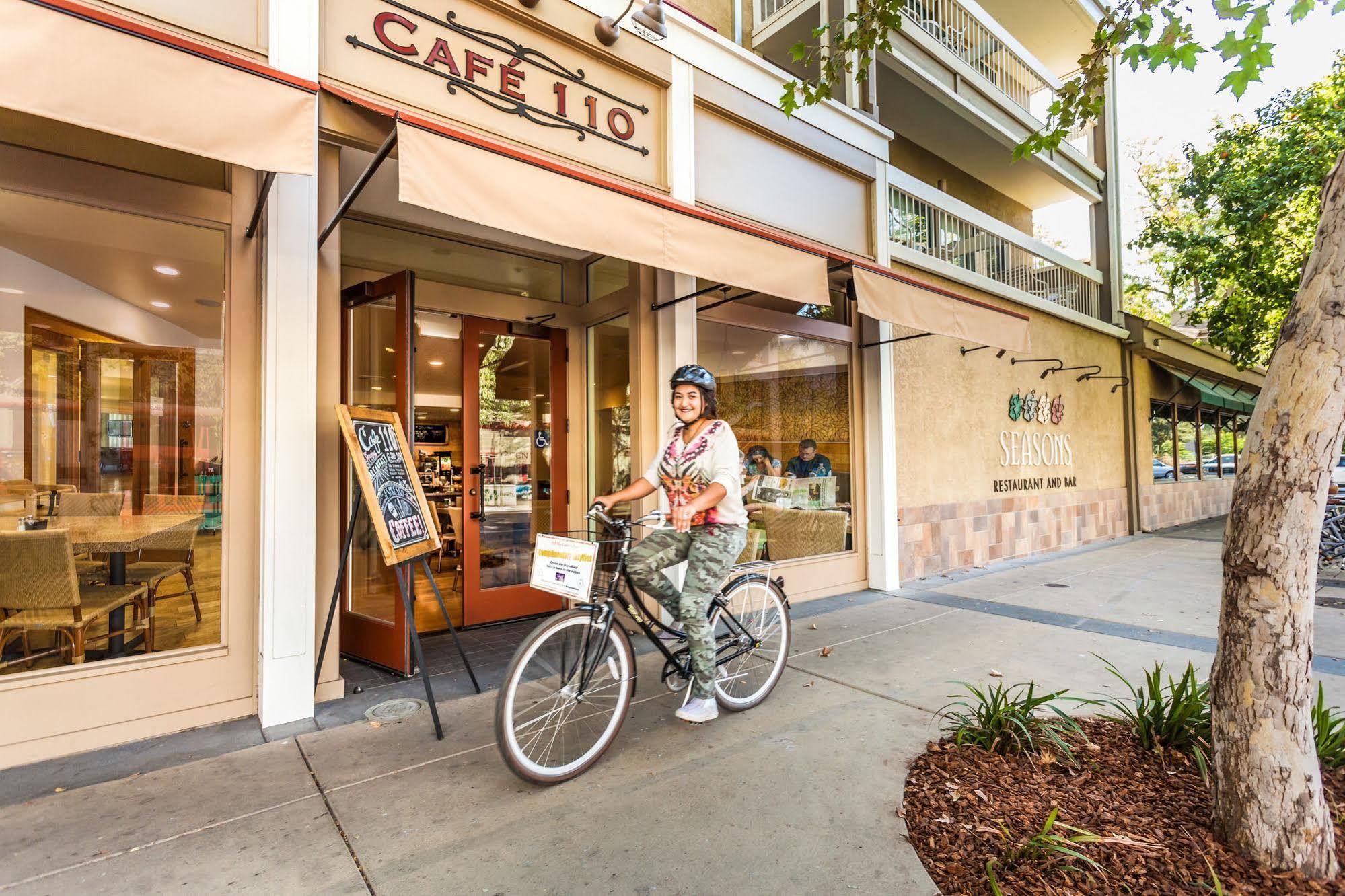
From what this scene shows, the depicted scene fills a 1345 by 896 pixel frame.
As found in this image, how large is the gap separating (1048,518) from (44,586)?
425 inches

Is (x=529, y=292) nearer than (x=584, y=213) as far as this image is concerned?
No

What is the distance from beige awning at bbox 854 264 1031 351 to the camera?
4.95 metres

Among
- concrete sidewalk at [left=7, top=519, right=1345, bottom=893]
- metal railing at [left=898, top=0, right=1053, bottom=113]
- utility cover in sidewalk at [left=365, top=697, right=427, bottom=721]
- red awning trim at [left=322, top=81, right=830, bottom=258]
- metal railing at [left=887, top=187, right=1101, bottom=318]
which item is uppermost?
metal railing at [left=898, top=0, right=1053, bottom=113]

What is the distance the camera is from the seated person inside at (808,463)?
21.6 ft

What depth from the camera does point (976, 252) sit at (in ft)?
27.7

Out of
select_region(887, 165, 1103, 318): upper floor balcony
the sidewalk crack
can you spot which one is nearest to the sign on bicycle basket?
the sidewalk crack

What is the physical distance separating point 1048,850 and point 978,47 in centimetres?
1083

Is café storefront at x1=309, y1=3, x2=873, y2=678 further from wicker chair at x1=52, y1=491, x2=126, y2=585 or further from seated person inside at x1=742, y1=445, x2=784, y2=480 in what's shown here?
wicker chair at x1=52, y1=491, x2=126, y2=585

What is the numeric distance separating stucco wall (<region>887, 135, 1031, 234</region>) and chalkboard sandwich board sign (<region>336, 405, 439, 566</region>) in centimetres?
735

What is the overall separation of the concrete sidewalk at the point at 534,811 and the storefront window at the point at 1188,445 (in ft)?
39.9

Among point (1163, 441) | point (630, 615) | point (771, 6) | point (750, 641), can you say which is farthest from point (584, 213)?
point (1163, 441)

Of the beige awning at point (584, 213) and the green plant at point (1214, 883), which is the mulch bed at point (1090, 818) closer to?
the green plant at point (1214, 883)

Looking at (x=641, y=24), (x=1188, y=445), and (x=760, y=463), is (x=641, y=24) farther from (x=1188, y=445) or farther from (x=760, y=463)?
(x=1188, y=445)

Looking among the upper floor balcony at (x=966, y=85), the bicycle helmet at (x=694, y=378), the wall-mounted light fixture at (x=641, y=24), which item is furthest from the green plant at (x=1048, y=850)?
the upper floor balcony at (x=966, y=85)
